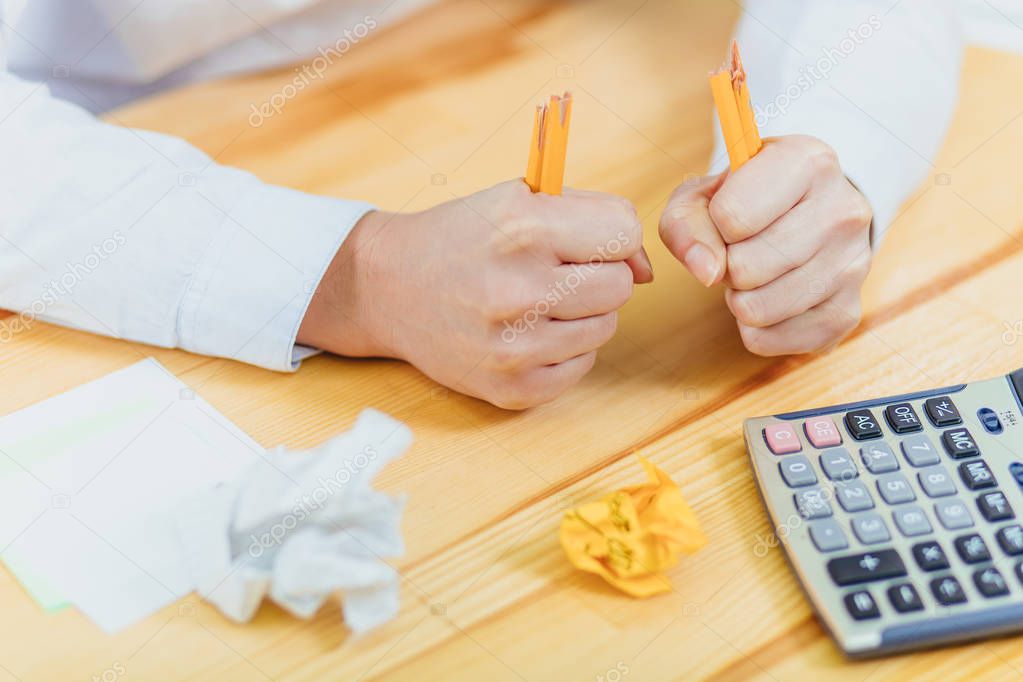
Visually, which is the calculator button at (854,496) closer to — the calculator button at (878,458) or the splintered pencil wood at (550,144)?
the calculator button at (878,458)

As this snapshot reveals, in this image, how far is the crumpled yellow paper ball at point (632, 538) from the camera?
17.7 inches

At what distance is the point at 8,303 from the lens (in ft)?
2.11

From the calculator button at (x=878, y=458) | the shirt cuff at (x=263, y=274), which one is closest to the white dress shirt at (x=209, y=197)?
the shirt cuff at (x=263, y=274)

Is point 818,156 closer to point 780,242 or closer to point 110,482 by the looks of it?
point 780,242

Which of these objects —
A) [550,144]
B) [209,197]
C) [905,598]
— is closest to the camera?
[905,598]

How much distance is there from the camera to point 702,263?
0.57m

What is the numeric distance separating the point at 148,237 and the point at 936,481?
0.51m

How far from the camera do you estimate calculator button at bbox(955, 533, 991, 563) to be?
43 centimetres

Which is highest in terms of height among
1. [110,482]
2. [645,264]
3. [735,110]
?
[735,110]

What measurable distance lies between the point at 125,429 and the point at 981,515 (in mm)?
458

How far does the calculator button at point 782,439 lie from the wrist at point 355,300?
0.24 metres

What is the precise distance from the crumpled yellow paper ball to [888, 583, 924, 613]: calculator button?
9cm

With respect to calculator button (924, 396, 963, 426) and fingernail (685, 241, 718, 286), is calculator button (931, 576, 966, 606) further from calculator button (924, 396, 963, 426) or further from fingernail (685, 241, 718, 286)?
fingernail (685, 241, 718, 286)

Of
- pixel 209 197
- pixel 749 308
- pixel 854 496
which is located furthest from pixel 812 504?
pixel 209 197
